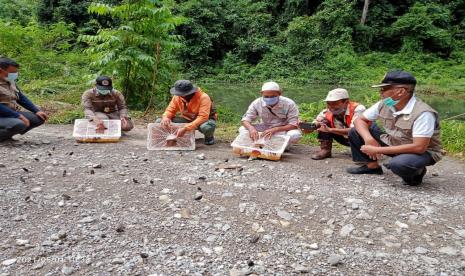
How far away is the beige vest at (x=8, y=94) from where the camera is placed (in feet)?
20.2

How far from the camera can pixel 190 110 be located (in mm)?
6652

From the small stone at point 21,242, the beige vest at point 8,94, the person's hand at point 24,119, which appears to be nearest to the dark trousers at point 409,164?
the small stone at point 21,242

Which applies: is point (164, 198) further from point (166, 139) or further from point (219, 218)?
point (166, 139)

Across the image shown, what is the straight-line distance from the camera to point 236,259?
10.2ft

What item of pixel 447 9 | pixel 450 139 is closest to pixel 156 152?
pixel 450 139

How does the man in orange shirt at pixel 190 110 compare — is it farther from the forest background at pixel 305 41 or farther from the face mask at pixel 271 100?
the forest background at pixel 305 41

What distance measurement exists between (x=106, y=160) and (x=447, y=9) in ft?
93.7

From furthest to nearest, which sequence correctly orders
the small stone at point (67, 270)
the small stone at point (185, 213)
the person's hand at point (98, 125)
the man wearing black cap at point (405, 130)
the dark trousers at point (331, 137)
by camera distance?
the person's hand at point (98, 125)
the dark trousers at point (331, 137)
the man wearing black cap at point (405, 130)
the small stone at point (185, 213)
the small stone at point (67, 270)

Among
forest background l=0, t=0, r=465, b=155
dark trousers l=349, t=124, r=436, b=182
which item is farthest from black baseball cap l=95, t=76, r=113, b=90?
forest background l=0, t=0, r=465, b=155

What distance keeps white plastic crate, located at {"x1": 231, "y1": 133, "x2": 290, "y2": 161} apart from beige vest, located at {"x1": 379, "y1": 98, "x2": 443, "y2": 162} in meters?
1.53

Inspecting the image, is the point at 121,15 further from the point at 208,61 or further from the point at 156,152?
the point at 208,61

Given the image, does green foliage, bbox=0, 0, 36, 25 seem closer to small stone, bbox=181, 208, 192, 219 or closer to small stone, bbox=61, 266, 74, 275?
small stone, bbox=181, 208, 192, 219

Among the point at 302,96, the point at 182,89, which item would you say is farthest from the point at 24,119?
A: the point at 302,96

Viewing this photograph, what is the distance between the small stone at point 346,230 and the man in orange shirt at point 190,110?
3166mm
